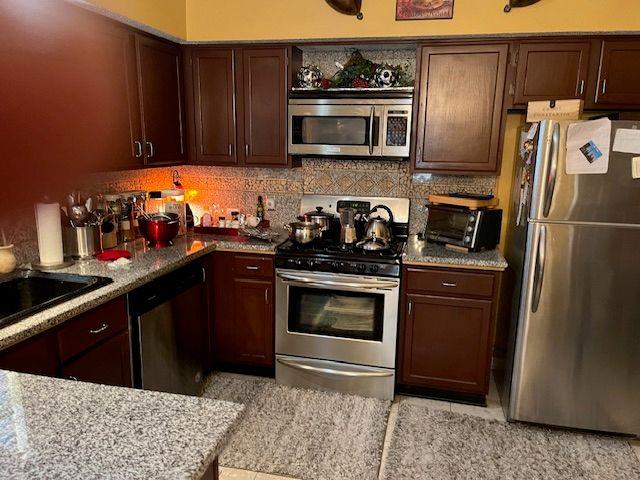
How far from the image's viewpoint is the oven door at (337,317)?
2750 mm

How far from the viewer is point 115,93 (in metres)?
2.48

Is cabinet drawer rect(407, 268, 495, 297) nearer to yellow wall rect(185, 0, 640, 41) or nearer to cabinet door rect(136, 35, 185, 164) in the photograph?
yellow wall rect(185, 0, 640, 41)

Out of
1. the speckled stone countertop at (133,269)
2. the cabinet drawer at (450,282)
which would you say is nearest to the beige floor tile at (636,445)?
the cabinet drawer at (450,282)

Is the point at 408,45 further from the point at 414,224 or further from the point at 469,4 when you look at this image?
the point at 414,224

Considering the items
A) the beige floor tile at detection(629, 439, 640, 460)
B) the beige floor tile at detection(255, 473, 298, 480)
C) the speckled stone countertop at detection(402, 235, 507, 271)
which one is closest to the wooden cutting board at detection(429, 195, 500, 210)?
the speckled stone countertop at detection(402, 235, 507, 271)

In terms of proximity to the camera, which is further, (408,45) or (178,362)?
(408,45)

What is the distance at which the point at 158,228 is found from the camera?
2.74 metres

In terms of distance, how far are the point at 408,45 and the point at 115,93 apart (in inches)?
69.7

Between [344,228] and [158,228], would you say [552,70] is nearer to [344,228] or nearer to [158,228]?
[344,228]

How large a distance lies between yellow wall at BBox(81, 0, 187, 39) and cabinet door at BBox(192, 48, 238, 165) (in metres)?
0.21

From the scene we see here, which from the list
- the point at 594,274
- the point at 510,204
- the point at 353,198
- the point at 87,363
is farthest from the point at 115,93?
the point at 594,274

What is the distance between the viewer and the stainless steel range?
2740mm

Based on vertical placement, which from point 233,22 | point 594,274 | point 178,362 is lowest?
point 178,362

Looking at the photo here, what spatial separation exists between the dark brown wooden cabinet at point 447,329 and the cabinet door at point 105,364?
152 centimetres
